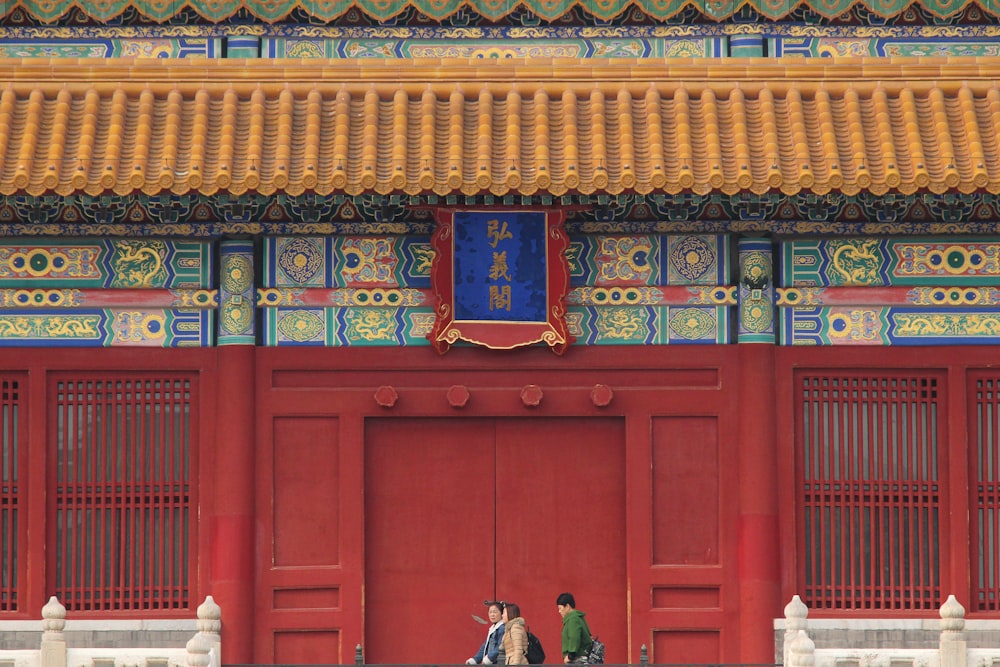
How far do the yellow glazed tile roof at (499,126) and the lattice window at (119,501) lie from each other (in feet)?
7.87

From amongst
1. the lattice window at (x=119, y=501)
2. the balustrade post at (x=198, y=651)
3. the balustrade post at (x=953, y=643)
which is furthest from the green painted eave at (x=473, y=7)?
the balustrade post at (x=198, y=651)

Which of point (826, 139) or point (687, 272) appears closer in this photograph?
point (826, 139)

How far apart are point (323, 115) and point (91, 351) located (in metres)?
3.12

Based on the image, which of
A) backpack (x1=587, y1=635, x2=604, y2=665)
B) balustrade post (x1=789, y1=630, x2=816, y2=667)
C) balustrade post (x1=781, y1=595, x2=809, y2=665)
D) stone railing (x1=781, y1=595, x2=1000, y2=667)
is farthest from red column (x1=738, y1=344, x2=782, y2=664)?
balustrade post (x1=789, y1=630, x2=816, y2=667)

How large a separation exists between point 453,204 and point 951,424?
16.7 feet

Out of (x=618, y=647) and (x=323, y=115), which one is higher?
(x=323, y=115)

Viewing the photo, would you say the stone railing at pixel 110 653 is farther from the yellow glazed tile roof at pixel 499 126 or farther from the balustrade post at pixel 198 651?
the yellow glazed tile roof at pixel 499 126

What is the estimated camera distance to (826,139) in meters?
15.1

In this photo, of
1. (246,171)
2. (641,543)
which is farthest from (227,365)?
(641,543)

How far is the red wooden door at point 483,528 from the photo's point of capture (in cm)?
1600

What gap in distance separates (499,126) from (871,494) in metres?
4.89

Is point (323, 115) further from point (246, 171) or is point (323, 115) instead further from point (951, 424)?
point (951, 424)

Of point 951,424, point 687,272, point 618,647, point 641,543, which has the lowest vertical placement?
point 618,647

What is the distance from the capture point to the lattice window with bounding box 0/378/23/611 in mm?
15828
